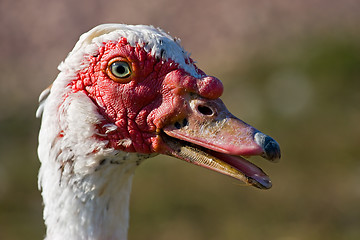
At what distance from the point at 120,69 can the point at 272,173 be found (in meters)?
5.53

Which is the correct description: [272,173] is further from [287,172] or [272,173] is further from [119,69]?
[119,69]

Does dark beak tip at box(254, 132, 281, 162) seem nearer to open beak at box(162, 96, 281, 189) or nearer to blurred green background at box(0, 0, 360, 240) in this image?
open beak at box(162, 96, 281, 189)

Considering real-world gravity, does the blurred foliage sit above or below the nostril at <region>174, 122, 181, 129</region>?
above

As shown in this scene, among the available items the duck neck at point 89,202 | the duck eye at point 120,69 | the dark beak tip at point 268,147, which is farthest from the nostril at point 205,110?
the duck neck at point 89,202

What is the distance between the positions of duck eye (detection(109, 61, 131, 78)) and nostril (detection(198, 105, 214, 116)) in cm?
47

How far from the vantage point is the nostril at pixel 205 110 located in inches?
120

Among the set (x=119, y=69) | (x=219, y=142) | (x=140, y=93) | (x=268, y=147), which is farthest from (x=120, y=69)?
(x=268, y=147)

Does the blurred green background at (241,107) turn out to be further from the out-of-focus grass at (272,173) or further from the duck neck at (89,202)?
the duck neck at (89,202)

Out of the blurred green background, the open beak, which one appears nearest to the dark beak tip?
the open beak

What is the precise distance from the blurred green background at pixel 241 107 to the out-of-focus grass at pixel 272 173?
0.06ft

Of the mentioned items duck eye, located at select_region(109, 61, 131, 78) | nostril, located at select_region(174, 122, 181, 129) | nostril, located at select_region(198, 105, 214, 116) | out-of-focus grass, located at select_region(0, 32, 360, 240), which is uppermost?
out-of-focus grass, located at select_region(0, 32, 360, 240)

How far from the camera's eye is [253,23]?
39.3ft

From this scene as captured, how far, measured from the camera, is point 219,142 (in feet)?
9.53

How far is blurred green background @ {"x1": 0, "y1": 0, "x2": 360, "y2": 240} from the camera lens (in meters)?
7.71
